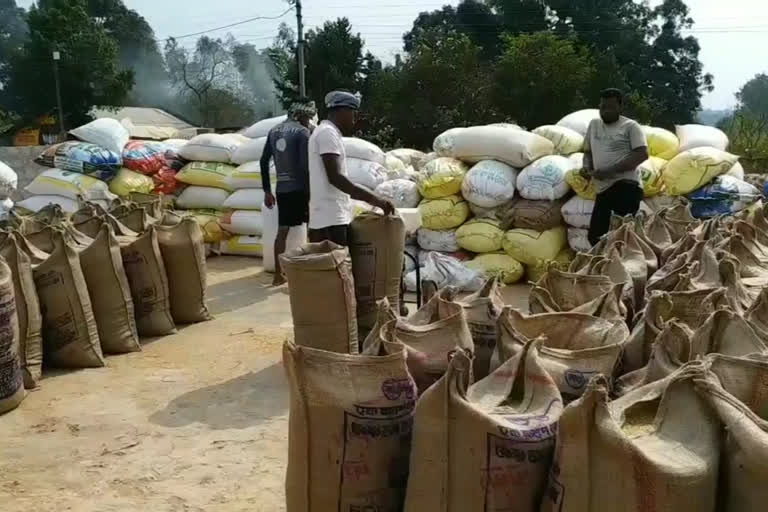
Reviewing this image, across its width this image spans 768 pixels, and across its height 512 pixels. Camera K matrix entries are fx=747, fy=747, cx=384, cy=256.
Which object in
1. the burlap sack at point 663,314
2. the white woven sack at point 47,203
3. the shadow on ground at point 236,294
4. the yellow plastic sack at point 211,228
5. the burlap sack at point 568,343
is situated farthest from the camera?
the yellow plastic sack at point 211,228

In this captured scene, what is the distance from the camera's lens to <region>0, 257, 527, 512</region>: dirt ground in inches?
113

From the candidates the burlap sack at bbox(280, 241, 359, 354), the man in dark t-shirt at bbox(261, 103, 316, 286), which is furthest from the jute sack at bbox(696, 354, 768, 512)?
the man in dark t-shirt at bbox(261, 103, 316, 286)

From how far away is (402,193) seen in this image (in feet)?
23.2

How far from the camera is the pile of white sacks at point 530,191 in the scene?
250 inches

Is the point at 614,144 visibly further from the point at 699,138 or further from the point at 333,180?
the point at 333,180

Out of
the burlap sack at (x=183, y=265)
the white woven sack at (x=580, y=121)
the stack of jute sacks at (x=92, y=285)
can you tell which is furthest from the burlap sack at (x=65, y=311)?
the white woven sack at (x=580, y=121)

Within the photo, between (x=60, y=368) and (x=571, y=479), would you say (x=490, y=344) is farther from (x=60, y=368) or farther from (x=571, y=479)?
(x=60, y=368)

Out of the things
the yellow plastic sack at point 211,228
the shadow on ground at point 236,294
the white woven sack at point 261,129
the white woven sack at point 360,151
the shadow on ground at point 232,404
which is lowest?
the shadow on ground at point 236,294

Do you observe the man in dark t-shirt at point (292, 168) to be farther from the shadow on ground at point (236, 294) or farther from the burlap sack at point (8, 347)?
the burlap sack at point (8, 347)

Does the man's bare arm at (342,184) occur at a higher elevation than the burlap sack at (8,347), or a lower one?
higher

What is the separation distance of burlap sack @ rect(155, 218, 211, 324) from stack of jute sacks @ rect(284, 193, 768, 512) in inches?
117

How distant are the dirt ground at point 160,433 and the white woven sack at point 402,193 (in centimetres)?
236

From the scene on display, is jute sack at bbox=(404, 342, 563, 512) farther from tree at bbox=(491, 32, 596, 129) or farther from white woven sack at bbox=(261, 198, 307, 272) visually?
tree at bbox=(491, 32, 596, 129)

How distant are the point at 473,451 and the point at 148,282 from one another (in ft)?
12.3
